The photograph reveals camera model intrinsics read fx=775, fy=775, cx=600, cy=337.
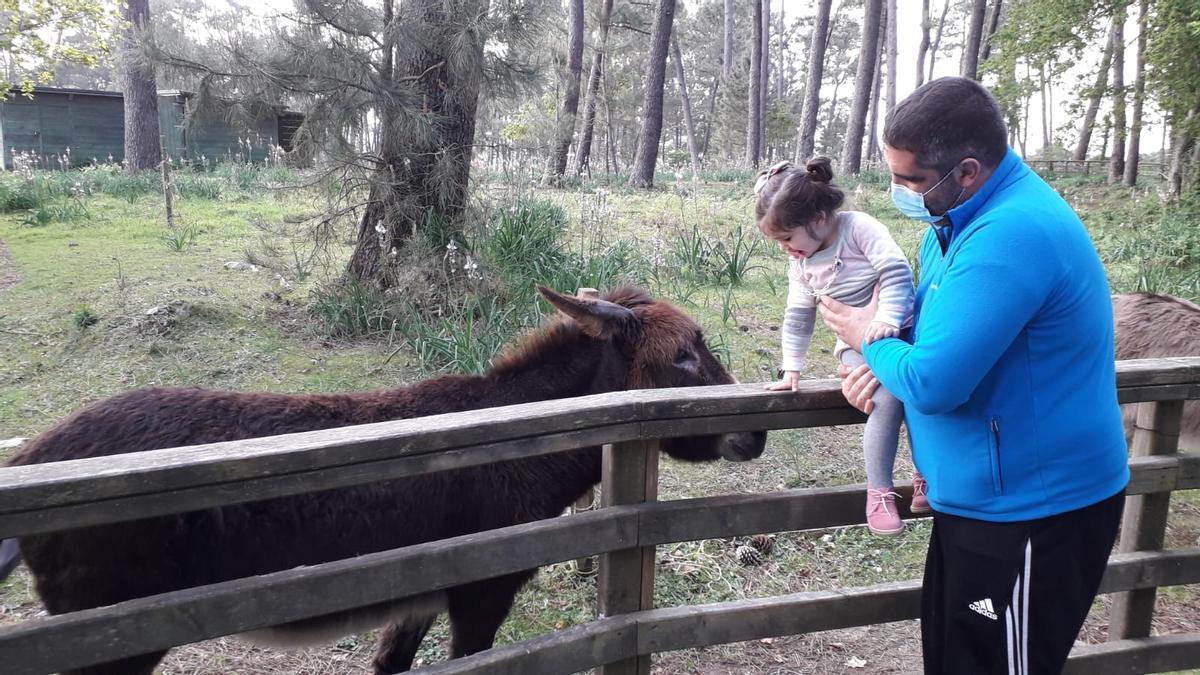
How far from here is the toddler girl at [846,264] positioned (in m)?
2.60

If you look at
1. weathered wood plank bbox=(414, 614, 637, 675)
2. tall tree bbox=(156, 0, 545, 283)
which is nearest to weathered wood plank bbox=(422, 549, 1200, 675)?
weathered wood plank bbox=(414, 614, 637, 675)

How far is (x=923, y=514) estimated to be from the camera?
9.11ft

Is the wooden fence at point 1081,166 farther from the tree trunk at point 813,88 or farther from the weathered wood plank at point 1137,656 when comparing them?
the weathered wood plank at point 1137,656

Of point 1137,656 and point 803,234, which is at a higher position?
point 803,234

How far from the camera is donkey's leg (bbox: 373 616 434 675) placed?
351 cm

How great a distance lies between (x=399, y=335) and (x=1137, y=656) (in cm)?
588

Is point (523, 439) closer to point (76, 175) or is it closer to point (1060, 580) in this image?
point (1060, 580)

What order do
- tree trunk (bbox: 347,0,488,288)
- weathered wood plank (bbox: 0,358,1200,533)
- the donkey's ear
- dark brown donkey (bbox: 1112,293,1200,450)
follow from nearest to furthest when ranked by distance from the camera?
weathered wood plank (bbox: 0,358,1200,533) → the donkey's ear → dark brown donkey (bbox: 1112,293,1200,450) → tree trunk (bbox: 347,0,488,288)

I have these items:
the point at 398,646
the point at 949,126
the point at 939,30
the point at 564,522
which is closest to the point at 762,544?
the point at 398,646

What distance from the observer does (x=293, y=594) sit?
2.17 m

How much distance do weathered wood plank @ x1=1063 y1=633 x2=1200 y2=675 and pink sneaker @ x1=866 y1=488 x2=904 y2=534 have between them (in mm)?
1187

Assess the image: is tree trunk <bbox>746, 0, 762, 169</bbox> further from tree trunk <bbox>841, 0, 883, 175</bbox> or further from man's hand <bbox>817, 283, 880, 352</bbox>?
man's hand <bbox>817, 283, 880, 352</bbox>

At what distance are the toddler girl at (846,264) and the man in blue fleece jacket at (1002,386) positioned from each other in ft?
0.73

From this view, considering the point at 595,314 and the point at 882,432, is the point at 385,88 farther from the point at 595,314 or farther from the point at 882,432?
the point at 882,432
